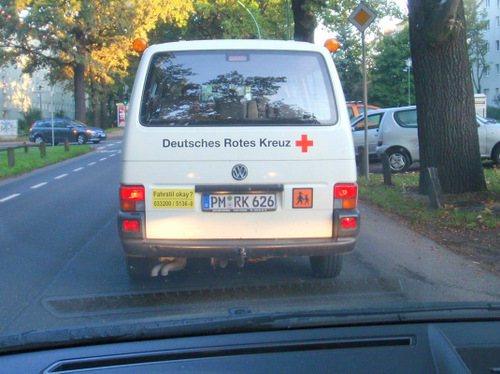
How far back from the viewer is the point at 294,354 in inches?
89.0

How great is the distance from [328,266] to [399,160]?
10056 millimetres

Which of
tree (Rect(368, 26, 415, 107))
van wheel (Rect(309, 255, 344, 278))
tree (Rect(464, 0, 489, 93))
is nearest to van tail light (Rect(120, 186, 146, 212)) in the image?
van wheel (Rect(309, 255, 344, 278))

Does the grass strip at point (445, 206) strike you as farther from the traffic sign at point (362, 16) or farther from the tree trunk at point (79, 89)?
the tree trunk at point (79, 89)

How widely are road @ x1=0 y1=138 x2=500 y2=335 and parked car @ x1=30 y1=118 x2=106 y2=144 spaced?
88.6 ft

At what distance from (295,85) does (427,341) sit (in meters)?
3.31

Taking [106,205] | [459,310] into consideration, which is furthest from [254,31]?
[459,310]

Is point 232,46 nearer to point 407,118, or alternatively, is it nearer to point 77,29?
point 407,118

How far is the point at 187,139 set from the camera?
498 cm

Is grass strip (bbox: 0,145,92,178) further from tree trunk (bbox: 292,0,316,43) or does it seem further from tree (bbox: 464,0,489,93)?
tree (bbox: 464,0,489,93)

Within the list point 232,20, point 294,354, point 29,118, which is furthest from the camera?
point 29,118

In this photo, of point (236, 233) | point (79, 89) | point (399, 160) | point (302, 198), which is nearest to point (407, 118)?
point (399, 160)

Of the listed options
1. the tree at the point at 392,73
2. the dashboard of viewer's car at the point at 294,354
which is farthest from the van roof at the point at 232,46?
the tree at the point at 392,73

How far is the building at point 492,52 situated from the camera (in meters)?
67.3

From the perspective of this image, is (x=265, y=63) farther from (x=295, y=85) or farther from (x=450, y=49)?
(x=450, y=49)
